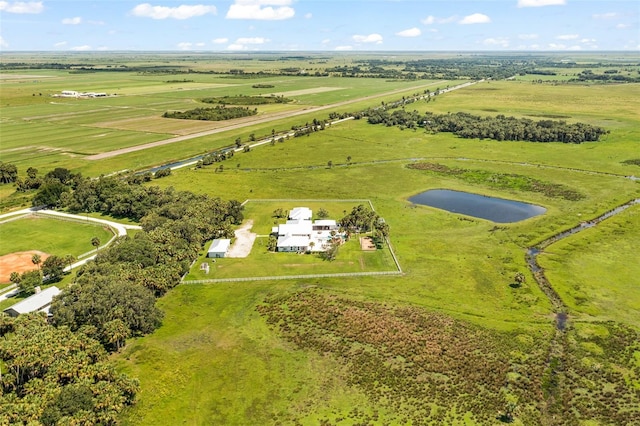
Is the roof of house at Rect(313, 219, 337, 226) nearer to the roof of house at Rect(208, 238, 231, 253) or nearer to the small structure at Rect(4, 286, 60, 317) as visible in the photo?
the roof of house at Rect(208, 238, 231, 253)

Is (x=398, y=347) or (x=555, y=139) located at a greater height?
(x=555, y=139)

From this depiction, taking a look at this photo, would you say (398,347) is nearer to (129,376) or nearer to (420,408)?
(420,408)

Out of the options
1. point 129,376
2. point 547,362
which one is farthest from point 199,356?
point 547,362

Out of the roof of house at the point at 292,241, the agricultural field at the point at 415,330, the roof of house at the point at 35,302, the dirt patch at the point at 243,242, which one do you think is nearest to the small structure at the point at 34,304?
the roof of house at the point at 35,302

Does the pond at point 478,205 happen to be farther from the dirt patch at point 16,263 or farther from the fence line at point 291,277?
the dirt patch at point 16,263

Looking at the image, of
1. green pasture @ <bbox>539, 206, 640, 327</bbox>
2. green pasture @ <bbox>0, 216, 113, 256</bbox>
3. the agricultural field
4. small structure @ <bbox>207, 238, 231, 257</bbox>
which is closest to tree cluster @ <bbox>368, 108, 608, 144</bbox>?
the agricultural field

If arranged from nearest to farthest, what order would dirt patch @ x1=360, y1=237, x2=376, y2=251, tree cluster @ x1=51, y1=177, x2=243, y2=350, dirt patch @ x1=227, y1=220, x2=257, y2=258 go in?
1. tree cluster @ x1=51, y1=177, x2=243, y2=350
2. dirt patch @ x1=227, y1=220, x2=257, y2=258
3. dirt patch @ x1=360, y1=237, x2=376, y2=251

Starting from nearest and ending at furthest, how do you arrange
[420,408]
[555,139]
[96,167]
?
[420,408], [96,167], [555,139]
